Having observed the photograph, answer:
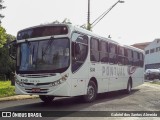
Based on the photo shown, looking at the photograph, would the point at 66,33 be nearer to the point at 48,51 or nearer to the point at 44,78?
the point at 48,51

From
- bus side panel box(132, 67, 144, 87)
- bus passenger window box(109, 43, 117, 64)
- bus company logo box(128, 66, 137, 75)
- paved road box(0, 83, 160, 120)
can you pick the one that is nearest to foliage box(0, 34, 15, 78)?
bus side panel box(132, 67, 144, 87)

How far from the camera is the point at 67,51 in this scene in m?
13.1

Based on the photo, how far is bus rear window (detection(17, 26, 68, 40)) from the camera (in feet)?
44.1

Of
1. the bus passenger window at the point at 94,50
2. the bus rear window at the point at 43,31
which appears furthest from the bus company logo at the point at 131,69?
the bus rear window at the point at 43,31

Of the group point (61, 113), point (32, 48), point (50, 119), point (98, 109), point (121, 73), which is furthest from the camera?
point (121, 73)

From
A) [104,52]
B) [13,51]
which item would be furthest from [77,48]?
[104,52]

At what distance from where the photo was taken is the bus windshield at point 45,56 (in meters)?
13.0

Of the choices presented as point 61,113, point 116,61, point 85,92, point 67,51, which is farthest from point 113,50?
point 61,113

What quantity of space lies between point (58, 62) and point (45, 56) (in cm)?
60

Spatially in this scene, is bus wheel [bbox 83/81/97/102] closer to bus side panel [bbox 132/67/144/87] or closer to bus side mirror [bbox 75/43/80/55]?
bus side mirror [bbox 75/43/80/55]

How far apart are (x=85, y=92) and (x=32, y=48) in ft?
9.62

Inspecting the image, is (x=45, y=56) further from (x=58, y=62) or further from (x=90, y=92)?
(x=90, y=92)

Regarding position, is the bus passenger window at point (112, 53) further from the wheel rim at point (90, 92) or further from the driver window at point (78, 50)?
the driver window at point (78, 50)

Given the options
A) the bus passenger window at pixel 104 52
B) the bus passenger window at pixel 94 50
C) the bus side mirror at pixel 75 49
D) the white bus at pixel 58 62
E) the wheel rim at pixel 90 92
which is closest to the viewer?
the white bus at pixel 58 62
